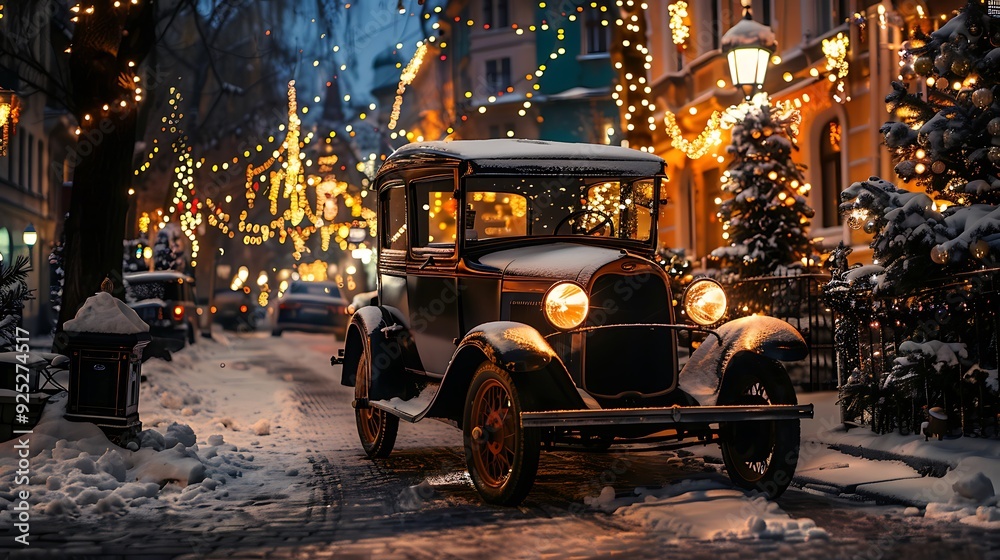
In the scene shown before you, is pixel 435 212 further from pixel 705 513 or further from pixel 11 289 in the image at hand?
pixel 705 513

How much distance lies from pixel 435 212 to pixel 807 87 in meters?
11.3

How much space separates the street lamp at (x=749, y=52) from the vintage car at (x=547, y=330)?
13.8ft

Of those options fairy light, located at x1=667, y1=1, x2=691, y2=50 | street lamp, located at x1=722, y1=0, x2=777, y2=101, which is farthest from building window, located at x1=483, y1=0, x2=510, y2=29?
street lamp, located at x1=722, y1=0, x2=777, y2=101

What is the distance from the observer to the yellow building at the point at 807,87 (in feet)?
55.5

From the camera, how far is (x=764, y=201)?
620 inches

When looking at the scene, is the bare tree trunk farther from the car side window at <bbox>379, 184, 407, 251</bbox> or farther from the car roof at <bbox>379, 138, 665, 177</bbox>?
the car roof at <bbox>379, 138, 665, 177</bbox>

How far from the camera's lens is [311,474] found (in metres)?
9.30

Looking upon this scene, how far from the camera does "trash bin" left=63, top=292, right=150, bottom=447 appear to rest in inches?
370

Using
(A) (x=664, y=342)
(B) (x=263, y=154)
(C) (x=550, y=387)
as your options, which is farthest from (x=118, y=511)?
(B) (x=263, y=154)

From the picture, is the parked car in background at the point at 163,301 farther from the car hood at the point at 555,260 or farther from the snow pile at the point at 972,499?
the snow pile at the point at 972,499

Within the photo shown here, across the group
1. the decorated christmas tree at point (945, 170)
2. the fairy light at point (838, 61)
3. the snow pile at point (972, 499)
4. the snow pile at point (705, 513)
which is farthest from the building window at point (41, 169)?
the snow pile at point (972, 499)

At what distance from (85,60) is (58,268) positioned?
983cm

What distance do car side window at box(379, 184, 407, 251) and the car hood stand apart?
57.5 inches

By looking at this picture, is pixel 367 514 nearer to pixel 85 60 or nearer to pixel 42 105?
pixel 85 60
